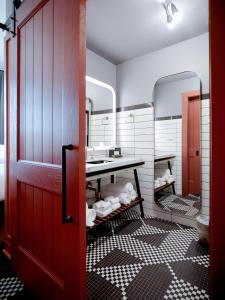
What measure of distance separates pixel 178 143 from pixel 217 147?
6.09 ft

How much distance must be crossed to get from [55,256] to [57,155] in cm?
61

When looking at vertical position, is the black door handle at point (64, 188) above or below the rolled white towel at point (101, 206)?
above

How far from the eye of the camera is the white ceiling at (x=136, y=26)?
1768mm

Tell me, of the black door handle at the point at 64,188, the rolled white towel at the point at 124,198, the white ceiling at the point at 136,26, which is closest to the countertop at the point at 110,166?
the rolled white towel at the point at 124,198

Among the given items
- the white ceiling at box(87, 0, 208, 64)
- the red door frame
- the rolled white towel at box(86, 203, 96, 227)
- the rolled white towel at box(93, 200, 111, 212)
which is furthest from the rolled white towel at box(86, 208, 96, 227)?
the white ceiling at box(87, 0, 208, 64)

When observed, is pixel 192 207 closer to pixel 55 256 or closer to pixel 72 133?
pixel 55 256

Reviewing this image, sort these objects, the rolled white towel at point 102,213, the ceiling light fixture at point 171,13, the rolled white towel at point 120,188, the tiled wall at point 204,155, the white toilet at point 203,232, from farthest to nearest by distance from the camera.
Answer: the rolled white towel at point 120,188
the tiled wall at point 204,155
the rolled white towel at point 102,213
the white toilet at point 203,232
the ceiling light fixture at point 171,13

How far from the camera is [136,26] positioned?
6.83 ft

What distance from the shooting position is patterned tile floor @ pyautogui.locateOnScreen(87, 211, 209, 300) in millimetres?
1294

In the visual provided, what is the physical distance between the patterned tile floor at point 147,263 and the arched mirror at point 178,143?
16.4 inches

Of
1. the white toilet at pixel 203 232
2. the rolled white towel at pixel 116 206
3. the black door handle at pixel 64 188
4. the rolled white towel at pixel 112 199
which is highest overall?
the black door handle at pixel 64 188

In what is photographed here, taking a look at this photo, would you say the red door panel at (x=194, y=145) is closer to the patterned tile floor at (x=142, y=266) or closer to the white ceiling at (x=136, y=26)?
the patterned tile floor at (x=142, y=266)

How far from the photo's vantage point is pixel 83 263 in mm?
918

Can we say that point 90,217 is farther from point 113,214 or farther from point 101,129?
point 101,129
